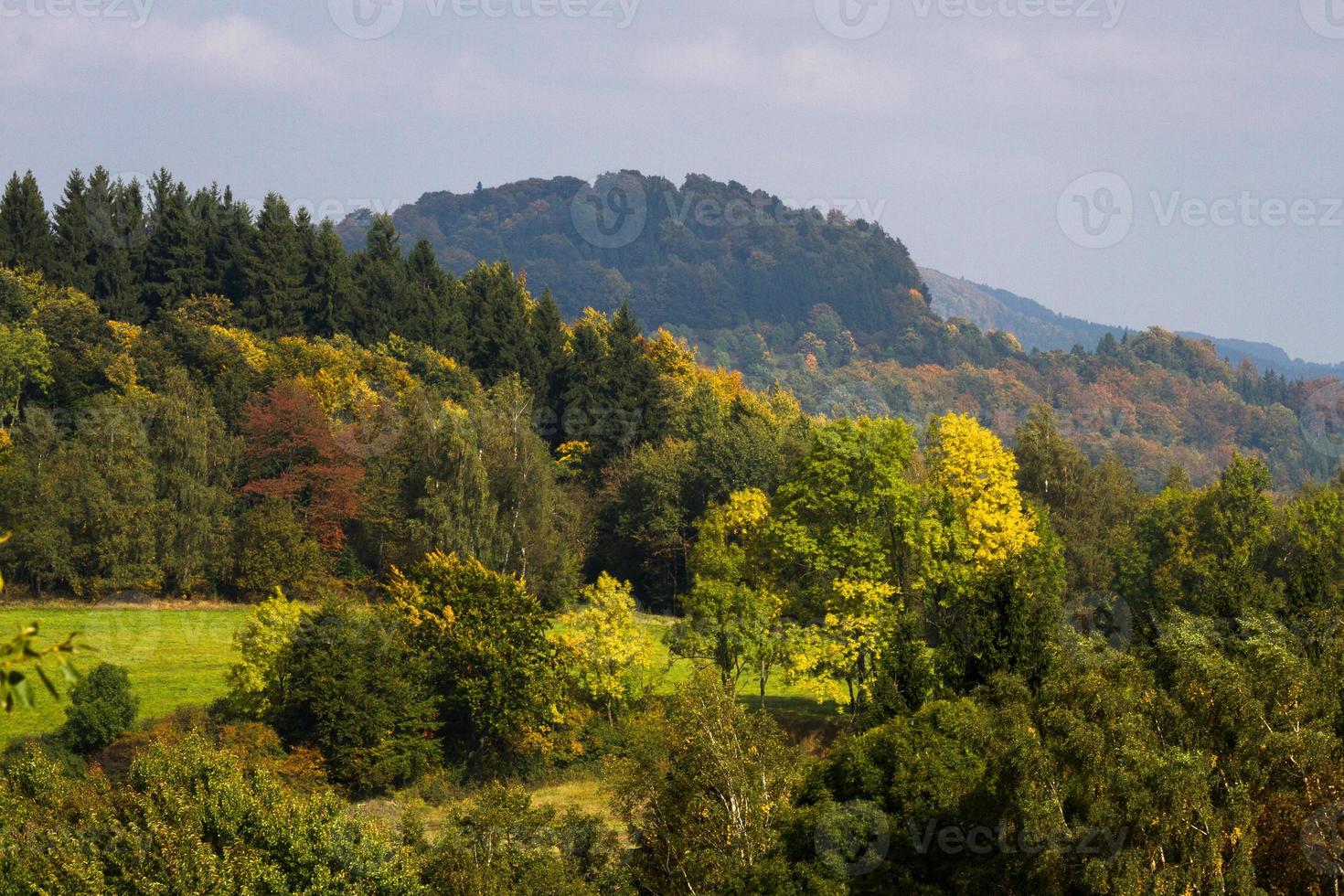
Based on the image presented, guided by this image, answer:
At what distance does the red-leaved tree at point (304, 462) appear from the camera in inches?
2749

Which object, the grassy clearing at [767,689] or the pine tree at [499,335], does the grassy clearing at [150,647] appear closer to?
the grassy clearing at [767,689]

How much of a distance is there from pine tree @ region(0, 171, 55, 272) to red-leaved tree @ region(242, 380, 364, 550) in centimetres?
2448

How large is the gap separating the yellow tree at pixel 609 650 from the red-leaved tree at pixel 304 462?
23471mm

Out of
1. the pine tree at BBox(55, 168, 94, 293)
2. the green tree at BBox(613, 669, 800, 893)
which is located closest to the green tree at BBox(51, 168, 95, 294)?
the pine tree at BBox(55, 168, 94, 293)

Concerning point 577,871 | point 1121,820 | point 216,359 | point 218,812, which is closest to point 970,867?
point 1121,820

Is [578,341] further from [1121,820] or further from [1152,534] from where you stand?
[1121,820]

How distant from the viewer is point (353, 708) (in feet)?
142

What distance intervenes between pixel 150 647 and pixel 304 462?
17269 millimetres

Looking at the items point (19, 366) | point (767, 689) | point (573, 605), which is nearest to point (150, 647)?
point (573, 605)

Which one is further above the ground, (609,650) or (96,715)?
Answer: (609,650)

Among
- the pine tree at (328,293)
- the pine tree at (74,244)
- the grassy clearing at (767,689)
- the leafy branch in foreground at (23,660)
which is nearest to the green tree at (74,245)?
the pine tree at (74,244)

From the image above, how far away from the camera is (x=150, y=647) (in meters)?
56.8

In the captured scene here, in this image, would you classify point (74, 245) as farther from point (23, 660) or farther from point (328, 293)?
point (23, 660)

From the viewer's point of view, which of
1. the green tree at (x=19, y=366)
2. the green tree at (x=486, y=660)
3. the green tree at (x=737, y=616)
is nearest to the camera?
the green tree at (x=486, y=660)
